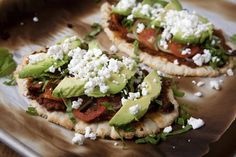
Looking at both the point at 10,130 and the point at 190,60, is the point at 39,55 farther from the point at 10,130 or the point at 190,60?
the point at 190,60

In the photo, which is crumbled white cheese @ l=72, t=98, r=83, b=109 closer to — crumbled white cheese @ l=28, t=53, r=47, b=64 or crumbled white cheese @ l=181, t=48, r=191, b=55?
crumbled white cheese @ l=28, t=53, r=47, b=64

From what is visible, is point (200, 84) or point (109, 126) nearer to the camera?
point (109, 126)

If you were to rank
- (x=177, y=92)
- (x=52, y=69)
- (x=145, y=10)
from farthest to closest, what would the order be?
(x=145, y=10)
(x=177, y=92)
(x=52, y=69)

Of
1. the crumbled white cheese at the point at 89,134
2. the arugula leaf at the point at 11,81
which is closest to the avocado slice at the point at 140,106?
the crumbled white cheese at the point at 89,134

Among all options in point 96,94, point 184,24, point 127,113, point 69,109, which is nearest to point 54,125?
point 69,109

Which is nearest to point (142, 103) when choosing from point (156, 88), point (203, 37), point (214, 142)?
point (156, 88)

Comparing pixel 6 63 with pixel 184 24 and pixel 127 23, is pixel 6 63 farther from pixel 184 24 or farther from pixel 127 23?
pixel 184 24
